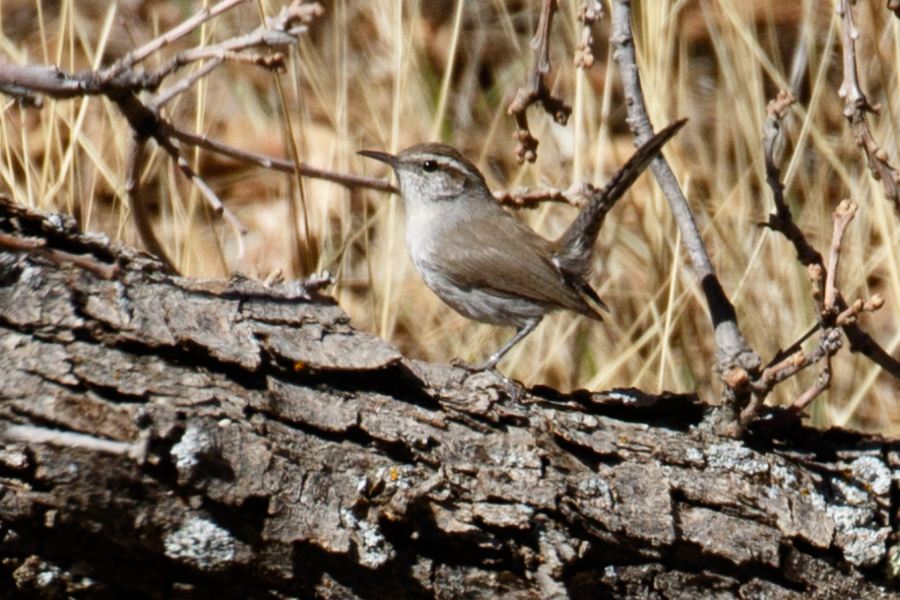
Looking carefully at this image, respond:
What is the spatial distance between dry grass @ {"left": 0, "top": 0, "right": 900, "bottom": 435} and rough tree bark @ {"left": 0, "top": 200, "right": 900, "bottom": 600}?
114 centimetres

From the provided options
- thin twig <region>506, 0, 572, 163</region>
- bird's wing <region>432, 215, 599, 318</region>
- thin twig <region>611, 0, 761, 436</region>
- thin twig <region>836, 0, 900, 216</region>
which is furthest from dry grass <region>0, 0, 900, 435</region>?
thin twig <region>836, 0, 900, 216</region>

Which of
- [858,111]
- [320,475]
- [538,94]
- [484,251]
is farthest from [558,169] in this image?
[320,475]

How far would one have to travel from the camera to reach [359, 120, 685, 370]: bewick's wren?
3871mm

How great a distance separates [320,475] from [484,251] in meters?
2.04

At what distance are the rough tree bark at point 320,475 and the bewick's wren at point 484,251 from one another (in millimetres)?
1226

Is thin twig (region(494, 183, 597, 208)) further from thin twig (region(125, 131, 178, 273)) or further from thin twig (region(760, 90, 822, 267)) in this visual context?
thin twig (region(125, 131, 178, 273))

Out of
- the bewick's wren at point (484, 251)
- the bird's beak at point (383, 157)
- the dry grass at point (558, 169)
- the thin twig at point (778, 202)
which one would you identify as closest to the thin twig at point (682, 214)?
the thin twig at point (778, 202)

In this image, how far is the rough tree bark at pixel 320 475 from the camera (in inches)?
77.9

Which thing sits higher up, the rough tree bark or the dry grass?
the dry grass

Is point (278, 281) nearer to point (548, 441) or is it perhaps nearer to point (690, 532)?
point (548, 441)

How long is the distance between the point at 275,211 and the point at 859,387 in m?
3.35

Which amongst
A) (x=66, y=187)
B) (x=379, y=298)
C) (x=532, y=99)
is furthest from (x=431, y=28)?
(x=532, y=99)

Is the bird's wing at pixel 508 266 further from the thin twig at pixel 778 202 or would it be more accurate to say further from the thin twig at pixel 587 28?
the thin twig at pixel 587 28

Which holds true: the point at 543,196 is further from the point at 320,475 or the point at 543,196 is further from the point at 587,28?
the point at 320,475
